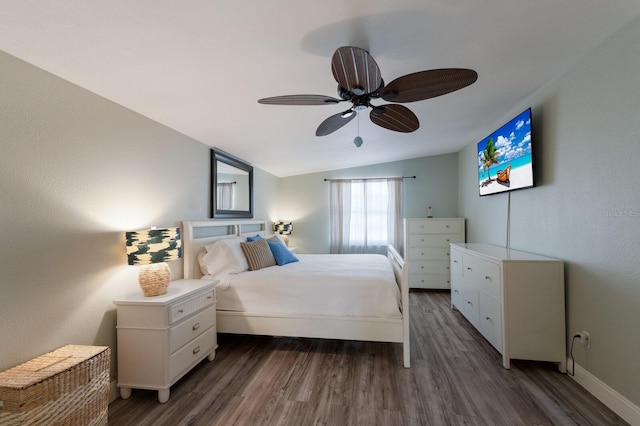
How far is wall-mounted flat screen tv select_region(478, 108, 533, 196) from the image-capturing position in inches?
96.3

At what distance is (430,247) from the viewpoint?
4.54 meters

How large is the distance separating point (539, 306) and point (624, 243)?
0.77 m

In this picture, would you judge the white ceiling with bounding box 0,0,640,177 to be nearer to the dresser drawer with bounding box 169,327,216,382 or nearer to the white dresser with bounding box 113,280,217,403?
the white dresser with bounding box 113,280,217,403

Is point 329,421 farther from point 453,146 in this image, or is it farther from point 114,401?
point 453,146

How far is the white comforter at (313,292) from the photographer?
2359 mm

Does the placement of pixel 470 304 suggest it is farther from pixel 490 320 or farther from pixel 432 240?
pixel 432 240

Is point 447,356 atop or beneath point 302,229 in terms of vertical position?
beneath

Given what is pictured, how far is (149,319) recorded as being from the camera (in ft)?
5.95

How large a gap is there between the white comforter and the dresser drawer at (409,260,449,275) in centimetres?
212

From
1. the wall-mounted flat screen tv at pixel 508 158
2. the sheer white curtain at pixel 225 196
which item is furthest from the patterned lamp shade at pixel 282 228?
the wall-mounted flat screen tv at pixel 508 158

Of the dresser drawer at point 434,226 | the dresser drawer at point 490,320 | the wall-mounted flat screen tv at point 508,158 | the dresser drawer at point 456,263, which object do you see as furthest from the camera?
the dresser drawer at point 434,226

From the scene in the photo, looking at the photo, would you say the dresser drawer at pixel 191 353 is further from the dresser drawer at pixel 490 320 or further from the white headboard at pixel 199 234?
the dresser drawer at pixel 490 320

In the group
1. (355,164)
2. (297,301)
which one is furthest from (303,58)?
(355,164)

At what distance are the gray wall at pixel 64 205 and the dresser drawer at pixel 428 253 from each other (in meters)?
3.87
